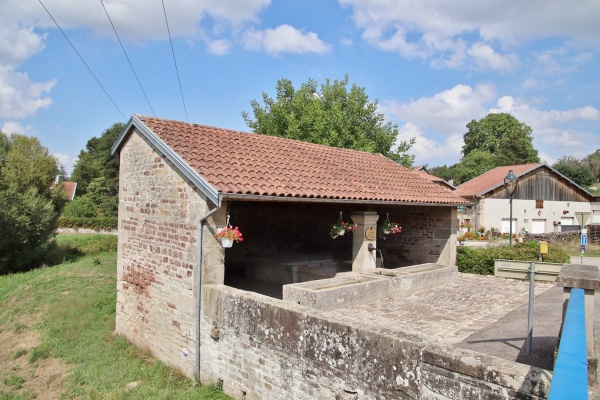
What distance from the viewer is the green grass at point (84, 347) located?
7148mm

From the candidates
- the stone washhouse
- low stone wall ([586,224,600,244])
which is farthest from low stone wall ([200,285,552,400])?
low stone wall ([586,224,600,244])

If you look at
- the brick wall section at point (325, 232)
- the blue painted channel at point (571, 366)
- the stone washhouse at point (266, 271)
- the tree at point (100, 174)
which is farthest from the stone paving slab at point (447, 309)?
the tree at point (100, 174)

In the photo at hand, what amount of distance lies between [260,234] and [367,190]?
15.8 ft

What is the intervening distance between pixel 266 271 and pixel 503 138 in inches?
1924

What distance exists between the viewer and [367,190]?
31.8ft

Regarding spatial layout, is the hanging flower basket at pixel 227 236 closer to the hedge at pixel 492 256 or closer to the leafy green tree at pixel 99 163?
the hedge at pixel 492 256

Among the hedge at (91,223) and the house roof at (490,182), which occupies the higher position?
the house roof at (490,182)

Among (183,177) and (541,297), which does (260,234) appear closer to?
(183,177)

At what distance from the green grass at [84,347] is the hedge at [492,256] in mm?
9077

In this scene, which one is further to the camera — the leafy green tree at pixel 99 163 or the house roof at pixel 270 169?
the leafy green tree at pixel 99 163

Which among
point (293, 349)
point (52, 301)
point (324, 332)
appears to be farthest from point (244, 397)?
point (52, 301)

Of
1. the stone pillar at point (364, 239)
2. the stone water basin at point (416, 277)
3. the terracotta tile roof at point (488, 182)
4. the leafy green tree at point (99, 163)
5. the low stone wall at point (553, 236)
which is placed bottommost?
the stone water basin at point (416, 277)

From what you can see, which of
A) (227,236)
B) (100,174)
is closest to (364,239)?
(227,236)

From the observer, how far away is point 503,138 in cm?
5122
